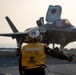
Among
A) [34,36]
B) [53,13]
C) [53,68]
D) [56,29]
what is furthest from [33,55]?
[53,13]

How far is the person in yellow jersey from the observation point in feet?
27.9

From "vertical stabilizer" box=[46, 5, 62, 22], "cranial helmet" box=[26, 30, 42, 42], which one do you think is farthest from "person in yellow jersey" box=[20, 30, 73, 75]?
"vertical stabilizer" box=[46, 5, 62, 22]

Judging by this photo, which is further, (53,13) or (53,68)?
(53,13)

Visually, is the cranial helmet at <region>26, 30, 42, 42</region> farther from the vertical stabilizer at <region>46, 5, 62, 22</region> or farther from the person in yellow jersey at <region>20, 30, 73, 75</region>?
the vertical stabilizer at <region>46, 5, 62, 22</region>

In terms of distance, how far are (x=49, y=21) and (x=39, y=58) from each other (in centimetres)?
2894

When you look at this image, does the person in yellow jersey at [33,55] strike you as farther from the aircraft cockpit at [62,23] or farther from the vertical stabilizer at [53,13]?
the vertical stabilizer at [53,13]

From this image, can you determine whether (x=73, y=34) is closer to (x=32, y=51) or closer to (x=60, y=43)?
(x=60, y=43)

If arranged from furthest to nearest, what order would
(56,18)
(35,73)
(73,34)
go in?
(56,18) < (73,34) < (35,73)

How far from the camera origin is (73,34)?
115ft

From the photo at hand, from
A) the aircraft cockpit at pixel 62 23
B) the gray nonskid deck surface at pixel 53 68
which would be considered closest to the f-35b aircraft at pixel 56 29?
the aircraft cockpit at pixel 62 23

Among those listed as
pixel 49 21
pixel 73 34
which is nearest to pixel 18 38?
pixel 49 21

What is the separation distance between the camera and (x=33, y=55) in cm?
865

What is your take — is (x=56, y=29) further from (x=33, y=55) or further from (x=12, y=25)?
(x=33, y=55)

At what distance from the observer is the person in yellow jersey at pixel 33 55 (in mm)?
8516
